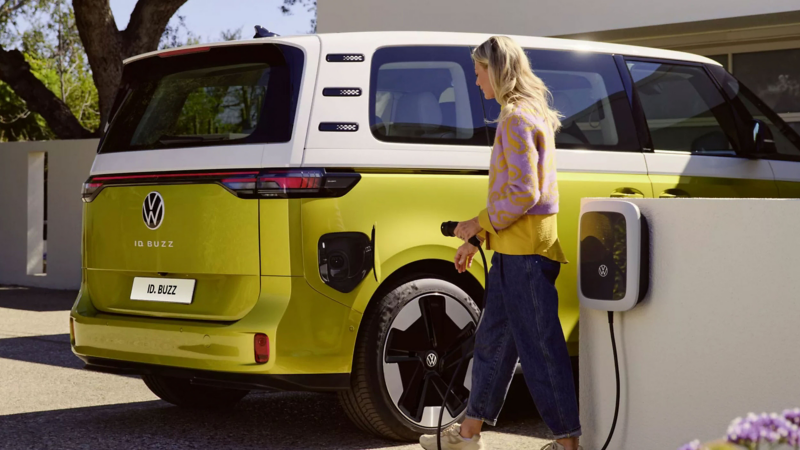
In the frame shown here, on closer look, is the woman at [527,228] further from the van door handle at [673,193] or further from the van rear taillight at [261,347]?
the van door handle at [673,193]

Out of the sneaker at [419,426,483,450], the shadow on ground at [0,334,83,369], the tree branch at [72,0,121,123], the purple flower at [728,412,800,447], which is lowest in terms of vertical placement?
the sneaker at [419,426,483,450]

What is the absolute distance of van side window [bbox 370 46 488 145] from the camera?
18.0 ft

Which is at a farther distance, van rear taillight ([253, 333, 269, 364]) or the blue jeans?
van rear taillight ([253, 333, 269, 364])

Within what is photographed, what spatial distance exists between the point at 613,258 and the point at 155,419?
3.09 meters

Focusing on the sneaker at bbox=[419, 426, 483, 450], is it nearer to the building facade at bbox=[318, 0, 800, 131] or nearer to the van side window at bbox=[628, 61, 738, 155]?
the van side window at bbox=[628, 61, 738, 155]

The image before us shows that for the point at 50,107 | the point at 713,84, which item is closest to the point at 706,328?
the point at 713,84

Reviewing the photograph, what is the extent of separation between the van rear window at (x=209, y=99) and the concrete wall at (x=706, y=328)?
1.87 metres

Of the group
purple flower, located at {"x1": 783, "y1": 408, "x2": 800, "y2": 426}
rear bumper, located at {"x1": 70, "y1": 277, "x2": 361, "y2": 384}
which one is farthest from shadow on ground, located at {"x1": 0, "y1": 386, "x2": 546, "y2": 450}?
purple flower, located at {"x1": 783, "y1": 408, "x2": 800, "y2": 426}

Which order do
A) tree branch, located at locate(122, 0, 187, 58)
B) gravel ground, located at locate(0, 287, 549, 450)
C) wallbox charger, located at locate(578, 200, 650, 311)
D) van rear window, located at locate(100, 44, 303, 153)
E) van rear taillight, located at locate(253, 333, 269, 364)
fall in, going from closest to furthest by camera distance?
wallbox charger, located at locate(578, 200, 650, 311), van rear taillight, located at locate(253, 333, 269, 364), van rear window, located at locate(100, 44, 303, 153), gravel ground, located at locate(0, 287, 549, 450), tree branch, located at locate(122, 0, 187, 58)

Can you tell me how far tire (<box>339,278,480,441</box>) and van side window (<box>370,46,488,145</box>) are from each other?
740mm

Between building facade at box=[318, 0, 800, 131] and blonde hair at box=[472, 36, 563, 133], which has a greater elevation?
building facade at box=[318, 0, 800, 131]

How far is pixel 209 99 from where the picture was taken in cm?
563

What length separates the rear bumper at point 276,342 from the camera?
5.11 m

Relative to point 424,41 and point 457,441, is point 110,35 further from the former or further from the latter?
point 457,441
